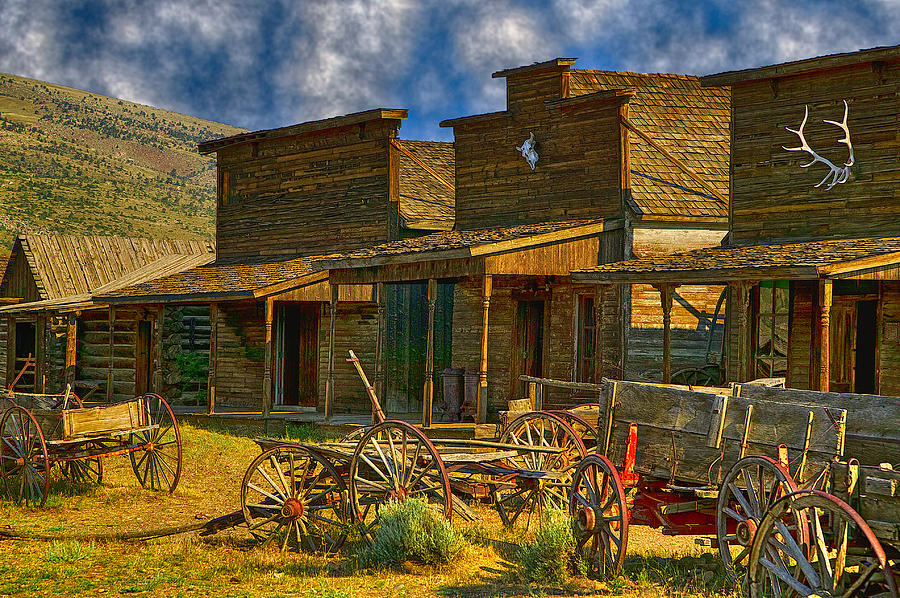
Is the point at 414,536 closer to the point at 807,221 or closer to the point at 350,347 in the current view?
the point at 807,221

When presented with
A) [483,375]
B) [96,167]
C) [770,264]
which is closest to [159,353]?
[483,375]

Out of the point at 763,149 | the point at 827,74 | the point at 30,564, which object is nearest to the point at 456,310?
the point at 763,149

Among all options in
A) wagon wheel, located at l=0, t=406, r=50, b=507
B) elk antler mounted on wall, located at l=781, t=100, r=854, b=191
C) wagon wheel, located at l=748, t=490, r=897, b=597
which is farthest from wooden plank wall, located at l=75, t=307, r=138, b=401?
wagon wheel, located at l=748, t=490, r=897, b=597

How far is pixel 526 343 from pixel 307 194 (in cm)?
723

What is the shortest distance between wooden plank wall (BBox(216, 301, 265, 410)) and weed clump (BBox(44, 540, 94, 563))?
1241 cm

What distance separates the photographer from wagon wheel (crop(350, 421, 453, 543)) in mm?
8961

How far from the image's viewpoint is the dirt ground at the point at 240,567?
7.84 metres

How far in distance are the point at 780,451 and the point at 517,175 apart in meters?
13.9

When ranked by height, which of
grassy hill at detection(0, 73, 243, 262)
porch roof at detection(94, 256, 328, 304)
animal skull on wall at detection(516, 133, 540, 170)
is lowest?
porch roof at detection(94, 256, 328, 304)

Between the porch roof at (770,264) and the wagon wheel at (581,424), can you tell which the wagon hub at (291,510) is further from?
the porch roof at (770,264)

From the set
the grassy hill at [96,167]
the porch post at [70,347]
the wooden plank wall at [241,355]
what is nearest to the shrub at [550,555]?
the wooden plank wall at [241,355]

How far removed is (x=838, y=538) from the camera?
18.7 ft

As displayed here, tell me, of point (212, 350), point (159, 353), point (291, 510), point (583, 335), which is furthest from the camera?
point (159, 353)

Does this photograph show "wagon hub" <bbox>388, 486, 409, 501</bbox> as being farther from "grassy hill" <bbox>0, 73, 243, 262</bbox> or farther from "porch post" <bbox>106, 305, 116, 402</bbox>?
"grassy hill" <bbox>0, 73, 243, 262</bbox>
